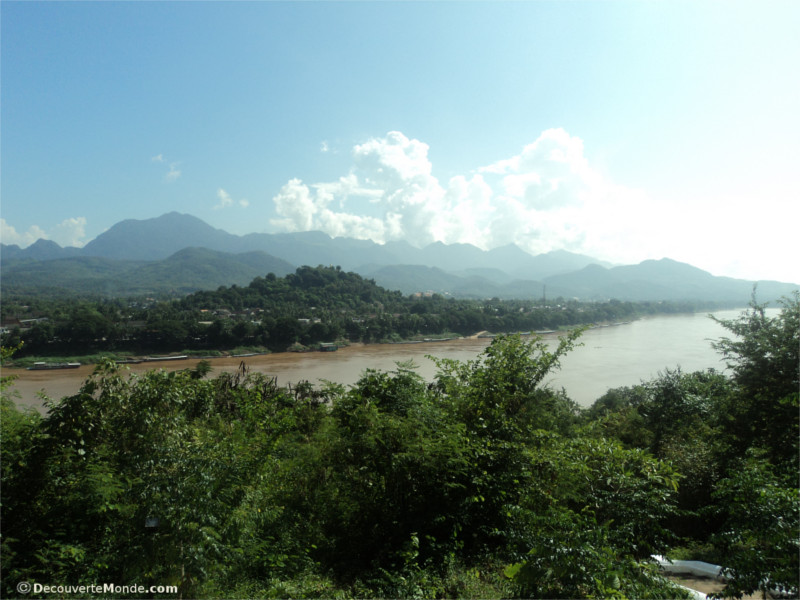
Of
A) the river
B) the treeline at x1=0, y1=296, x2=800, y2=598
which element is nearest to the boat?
the river

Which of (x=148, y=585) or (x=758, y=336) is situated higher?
(x=758, y=336)

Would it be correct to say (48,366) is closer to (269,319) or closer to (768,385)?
(269,319)

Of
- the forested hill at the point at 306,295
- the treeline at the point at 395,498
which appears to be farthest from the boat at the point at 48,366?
the treeline at the point at 395,498

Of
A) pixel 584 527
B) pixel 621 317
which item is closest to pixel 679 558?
pixel 584 527

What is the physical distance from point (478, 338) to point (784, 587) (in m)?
35.0

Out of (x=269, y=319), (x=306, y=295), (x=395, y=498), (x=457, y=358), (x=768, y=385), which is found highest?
(x=768, y=385)

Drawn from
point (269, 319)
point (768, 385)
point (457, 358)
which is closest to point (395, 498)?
point (768, 385)

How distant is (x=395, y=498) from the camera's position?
296cm

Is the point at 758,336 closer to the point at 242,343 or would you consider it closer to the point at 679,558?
the point at 679,558

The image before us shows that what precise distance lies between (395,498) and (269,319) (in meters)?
30.9

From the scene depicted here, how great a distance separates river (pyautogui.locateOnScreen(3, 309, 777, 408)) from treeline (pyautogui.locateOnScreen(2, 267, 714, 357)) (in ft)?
7.82

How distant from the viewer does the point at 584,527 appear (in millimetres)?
2455

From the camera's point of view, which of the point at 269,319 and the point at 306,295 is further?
the point at 306,295

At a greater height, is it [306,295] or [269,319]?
[306,295]
